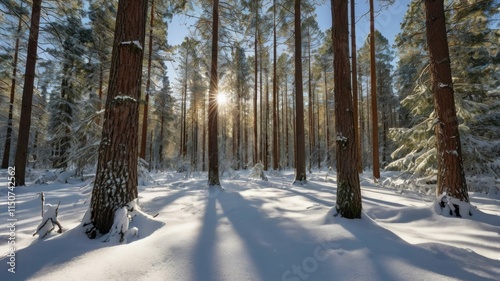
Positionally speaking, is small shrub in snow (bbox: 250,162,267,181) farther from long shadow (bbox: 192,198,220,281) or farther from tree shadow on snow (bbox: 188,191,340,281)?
long shadow (bbox: 192,198,220,281)

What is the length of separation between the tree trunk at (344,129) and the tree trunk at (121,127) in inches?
128

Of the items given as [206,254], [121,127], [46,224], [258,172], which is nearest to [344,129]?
[206,254]

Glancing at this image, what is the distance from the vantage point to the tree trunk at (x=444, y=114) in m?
4.17

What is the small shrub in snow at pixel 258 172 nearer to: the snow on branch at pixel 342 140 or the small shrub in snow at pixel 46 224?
the snow on branch at pixel 342 140

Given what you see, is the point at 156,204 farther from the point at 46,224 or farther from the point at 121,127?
the point at 121,127

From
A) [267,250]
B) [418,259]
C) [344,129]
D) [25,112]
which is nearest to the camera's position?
[418,259]

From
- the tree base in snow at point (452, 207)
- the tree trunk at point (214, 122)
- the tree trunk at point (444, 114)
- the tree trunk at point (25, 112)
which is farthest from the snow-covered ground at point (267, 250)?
the tree trunk at point (25, 112)

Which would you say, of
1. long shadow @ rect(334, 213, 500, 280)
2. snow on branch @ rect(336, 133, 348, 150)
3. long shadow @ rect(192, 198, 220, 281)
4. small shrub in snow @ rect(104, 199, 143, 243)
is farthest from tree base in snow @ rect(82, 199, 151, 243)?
snow on branch @ rect(336, 133, 348, 150)

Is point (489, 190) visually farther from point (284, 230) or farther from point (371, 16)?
point (371, 16)

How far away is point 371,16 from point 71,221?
13.3m

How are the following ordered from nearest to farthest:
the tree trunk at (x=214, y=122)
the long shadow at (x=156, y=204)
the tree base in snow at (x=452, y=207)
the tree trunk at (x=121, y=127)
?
the tree trunk at (x=121, y=127)
the tree base in snow at (x=452, y=207)
the long shadow at (x=156, y=204)
the tree trunk at (x=214, y=122)

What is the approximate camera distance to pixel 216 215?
4.02 metres

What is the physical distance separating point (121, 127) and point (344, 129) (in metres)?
3.49

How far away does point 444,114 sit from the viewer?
172 inches
